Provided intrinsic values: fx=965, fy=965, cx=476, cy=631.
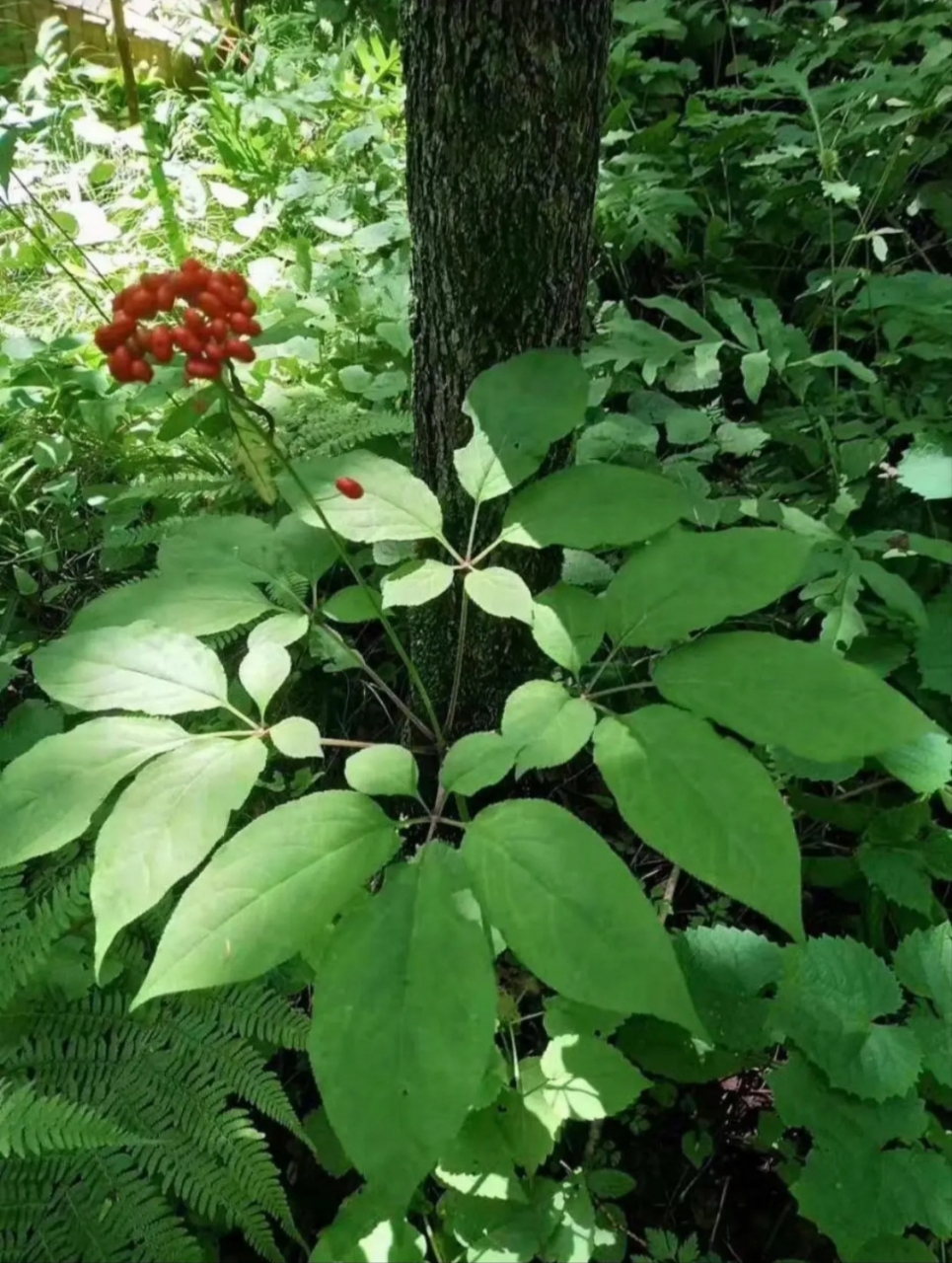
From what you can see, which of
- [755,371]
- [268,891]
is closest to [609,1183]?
[268,891]

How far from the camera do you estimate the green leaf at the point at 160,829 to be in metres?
0.99

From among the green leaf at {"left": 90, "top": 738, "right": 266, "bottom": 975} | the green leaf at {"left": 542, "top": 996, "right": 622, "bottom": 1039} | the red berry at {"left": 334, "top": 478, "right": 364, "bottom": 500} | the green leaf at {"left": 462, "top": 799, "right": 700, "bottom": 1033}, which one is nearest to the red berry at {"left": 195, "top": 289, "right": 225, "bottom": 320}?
the red berry at {"left": 334, "top": 478, "right": 364, "bottom": 500}

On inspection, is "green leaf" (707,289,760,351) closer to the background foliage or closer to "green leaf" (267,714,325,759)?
the background foliage

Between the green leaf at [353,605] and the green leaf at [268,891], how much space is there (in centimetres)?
38

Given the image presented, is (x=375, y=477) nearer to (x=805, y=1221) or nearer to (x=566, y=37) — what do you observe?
(x=566, y=37)

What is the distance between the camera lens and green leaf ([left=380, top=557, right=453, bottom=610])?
4.06 ft

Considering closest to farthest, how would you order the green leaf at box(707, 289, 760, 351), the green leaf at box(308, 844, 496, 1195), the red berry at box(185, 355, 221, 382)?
the green leaf at box(308, 844, 496, 1195) < the red berry at box(185, 355, 221, 382) < the green leaf at box(707, 289, 760, 351)

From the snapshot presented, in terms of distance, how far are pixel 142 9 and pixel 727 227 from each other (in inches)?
141

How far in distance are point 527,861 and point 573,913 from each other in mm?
73

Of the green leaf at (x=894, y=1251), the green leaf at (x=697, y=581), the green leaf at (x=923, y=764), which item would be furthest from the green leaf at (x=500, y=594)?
the green leaf at (x=894, y=1251)

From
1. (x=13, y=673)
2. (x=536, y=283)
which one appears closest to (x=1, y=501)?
(x=13, y=673)

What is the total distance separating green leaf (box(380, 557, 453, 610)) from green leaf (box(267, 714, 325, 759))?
7.4 inches

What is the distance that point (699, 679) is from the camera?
108cm

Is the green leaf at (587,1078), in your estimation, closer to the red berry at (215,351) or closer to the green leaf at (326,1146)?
the green leaf at (326,1146)
